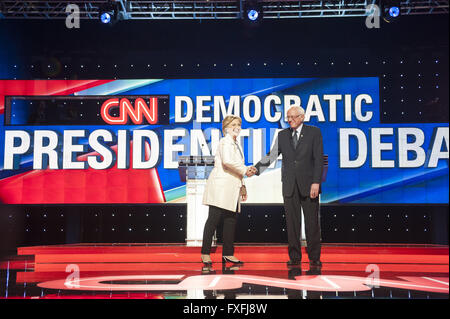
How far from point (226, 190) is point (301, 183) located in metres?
0.64

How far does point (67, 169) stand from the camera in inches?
277

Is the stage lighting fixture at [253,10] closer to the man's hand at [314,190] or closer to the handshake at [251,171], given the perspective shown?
the handshake at [251,171]

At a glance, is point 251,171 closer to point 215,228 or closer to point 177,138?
point 215,228

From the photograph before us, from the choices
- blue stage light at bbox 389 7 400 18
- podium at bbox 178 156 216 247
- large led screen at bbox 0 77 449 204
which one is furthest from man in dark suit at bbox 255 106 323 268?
blue stage light at bbox 389 7 400 18

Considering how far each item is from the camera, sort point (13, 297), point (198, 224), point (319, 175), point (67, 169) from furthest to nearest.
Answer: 1. point (67, 169)
2. point (198, 224)
3. point (319, 175)
4. point (13, 297)

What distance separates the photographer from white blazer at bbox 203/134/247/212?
12.9 feet

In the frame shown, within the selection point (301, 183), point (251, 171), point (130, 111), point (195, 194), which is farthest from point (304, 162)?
point (130, 111)

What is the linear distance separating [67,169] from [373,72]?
5.02 m

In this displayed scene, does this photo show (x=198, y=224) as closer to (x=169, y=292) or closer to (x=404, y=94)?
(x=169, y=292)

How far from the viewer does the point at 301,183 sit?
3912 mm

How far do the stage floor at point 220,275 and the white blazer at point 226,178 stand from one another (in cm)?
58

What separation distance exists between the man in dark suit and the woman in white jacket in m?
0.38
